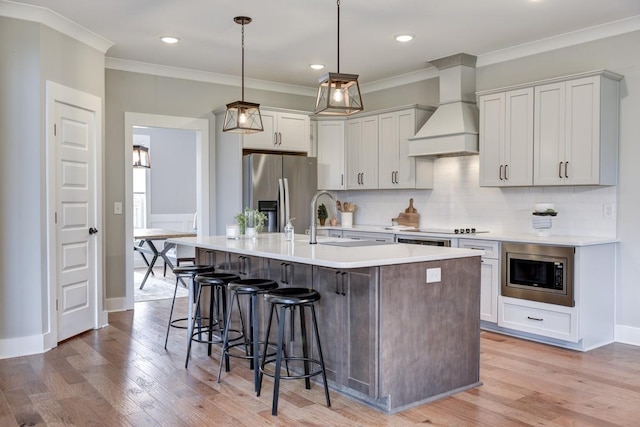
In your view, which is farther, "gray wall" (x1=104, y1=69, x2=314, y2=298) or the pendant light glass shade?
the pendant light glass shade

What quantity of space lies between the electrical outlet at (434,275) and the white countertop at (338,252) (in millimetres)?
80

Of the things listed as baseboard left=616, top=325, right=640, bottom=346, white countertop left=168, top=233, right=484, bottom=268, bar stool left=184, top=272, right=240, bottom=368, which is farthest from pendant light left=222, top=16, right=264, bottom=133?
baseboard left=616, top=325, right=640, bottom=346

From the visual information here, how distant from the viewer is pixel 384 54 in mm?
5723

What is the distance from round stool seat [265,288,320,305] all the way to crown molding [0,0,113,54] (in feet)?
9.89

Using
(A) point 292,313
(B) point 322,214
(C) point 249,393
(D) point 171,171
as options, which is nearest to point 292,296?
(A) point 292,313

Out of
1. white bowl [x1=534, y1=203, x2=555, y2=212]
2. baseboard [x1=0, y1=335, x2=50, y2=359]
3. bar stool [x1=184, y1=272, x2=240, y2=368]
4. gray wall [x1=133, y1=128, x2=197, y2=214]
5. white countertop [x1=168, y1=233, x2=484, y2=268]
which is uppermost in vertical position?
gray wall [x1=133, y1=128, x2=197, y2=214]

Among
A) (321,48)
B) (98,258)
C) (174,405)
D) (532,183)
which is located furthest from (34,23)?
(532,183)

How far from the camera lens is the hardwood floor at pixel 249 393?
304 cm

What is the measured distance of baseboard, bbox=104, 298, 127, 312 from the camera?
593 centimetres

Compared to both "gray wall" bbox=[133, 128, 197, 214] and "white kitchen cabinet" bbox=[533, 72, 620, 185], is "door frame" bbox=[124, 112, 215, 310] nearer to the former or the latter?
"gray wall" bbox=[133, 128, 197, 214]

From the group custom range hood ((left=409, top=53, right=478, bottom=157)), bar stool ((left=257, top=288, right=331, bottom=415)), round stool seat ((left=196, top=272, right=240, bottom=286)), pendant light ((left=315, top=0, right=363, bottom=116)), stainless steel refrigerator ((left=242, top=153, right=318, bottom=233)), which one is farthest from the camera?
stainless steel refrigerator ((left=242, top=153, right=318, bottom=233))

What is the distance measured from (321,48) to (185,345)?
3161 millimetres

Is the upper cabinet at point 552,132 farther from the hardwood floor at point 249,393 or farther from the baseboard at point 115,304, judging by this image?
→ the baseboard at point 115,304

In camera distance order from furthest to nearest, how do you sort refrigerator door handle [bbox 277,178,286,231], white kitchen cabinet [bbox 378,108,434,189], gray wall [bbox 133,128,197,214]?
gray wall [bbox 133,128,197,214]
refrigerator door handle [bbox 277,178,286,231]
white kitchen cabinet [bbox 378,108,434,189]
